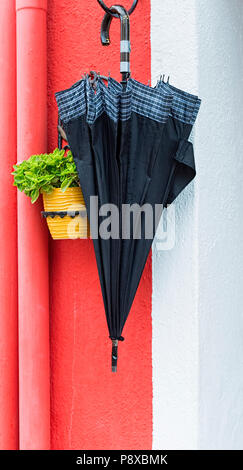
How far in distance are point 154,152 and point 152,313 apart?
1.61ft

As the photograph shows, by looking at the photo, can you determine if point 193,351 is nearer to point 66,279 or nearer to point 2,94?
point 66,279

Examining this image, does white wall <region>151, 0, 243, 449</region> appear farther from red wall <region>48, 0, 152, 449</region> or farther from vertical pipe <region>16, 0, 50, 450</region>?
vertical pipe <region>16, 0, 50, 450</region>

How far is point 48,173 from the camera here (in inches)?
56.7

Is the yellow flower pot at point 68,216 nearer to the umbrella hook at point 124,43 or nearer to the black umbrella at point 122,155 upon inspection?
the black umbrella at point 122,155

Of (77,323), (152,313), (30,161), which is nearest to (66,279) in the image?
(77,323)

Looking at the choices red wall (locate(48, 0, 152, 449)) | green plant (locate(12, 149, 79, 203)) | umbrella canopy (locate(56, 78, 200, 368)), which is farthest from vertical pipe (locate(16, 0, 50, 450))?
umbrella canopy (locate(56, 78, 200, 368))

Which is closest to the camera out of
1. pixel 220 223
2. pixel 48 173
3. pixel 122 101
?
pixel 122 101

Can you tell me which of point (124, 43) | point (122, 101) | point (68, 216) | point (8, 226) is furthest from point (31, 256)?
point (124, 43)

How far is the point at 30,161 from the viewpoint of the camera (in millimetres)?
1454

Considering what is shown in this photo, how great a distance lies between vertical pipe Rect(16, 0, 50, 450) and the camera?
162 centimetres

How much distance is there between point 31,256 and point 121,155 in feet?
1.60

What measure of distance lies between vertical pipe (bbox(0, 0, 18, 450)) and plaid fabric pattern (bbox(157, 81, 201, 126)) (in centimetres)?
60

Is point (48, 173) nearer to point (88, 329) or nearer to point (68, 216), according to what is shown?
point (68, 216)
